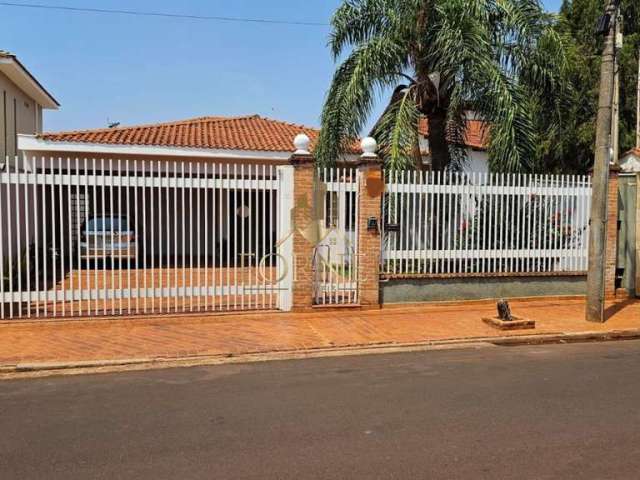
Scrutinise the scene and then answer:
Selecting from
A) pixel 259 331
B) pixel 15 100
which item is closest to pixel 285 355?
pixel 259 331

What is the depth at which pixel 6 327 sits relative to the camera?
838cm


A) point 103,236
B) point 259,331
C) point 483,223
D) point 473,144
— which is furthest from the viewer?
point 473,144

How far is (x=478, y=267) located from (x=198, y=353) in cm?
544

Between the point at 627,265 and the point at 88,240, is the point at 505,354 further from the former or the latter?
the point at 88,240

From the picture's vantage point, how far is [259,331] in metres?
8.45

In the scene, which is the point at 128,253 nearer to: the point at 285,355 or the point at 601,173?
the point at 285,355

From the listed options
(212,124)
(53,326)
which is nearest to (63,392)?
(53,326)

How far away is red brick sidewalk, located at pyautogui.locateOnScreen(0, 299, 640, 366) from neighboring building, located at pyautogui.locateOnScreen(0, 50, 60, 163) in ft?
30.7

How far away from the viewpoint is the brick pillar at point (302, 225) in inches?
368

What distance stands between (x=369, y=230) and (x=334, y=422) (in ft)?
17.3

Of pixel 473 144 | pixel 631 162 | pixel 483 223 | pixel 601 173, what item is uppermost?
pixel 473 144

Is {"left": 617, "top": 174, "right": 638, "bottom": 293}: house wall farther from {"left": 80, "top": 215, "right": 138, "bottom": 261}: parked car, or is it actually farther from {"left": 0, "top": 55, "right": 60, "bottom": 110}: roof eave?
{"left": 0, "top": 55, "right": 60, "bottom": 110}: roof eave

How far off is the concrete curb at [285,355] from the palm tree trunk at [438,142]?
4523mm

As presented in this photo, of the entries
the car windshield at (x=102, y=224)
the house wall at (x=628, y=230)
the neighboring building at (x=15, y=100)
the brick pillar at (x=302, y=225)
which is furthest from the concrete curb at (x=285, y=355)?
the neighboring building at (x=15, y=100)
